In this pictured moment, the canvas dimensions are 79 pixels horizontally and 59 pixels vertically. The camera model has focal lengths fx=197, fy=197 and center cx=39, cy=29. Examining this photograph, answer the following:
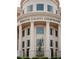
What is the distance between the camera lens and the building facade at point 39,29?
27.5 meters

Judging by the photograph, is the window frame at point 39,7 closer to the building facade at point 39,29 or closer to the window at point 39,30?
the building facade at point 39,29

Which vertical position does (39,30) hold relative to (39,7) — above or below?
below

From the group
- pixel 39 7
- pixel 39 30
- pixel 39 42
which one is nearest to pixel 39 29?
pixel 39 30

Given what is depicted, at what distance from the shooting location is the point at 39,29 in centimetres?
2888

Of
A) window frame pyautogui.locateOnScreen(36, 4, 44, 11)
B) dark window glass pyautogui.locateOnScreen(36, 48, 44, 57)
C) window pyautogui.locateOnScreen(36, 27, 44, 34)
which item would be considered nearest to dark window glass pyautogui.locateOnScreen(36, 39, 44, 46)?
dark window glass pyautogui.locateOnScreen(36, 48, 44, 57)

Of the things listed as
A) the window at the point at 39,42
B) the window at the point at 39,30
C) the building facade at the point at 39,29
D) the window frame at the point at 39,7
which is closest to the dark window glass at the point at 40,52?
the building facade at the point at 39,29

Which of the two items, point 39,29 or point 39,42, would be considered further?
point 39,29

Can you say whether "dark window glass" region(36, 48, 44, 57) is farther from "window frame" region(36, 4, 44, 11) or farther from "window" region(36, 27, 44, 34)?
"window frame" region(36, 4, 44, 11)

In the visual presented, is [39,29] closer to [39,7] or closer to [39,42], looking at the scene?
[39,42]

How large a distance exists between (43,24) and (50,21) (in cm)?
174
